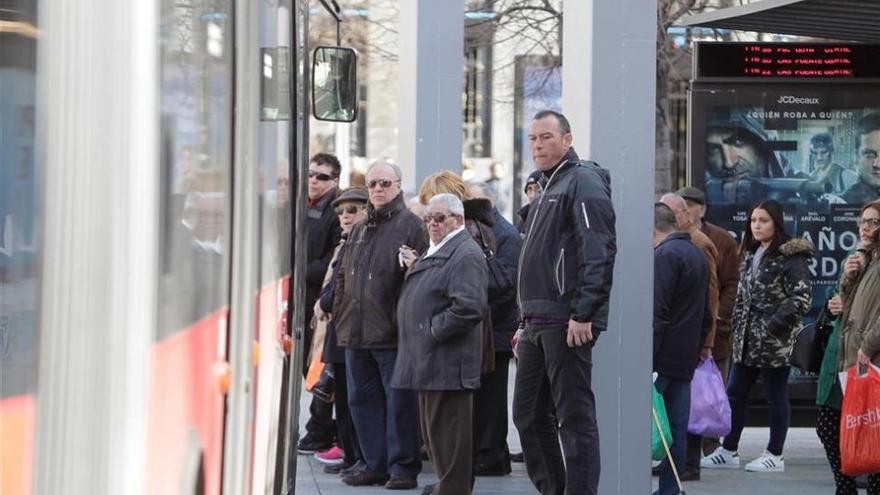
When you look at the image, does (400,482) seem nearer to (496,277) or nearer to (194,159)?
(496,277)

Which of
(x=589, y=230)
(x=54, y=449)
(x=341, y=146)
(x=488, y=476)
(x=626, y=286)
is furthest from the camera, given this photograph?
(x=341, y=146)

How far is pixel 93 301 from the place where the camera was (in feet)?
9.02

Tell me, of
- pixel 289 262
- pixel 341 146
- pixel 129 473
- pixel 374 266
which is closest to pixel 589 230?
pixel 289 262

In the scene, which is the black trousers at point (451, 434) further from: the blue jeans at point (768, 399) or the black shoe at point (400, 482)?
the blue jeans at point (768, 399)

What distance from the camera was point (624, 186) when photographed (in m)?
7.79

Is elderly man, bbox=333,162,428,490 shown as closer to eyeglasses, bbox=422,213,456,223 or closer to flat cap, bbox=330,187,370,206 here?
flat cap, bbox=330,187,370,206

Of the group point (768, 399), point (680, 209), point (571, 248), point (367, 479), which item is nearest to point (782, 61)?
point (680, 209)

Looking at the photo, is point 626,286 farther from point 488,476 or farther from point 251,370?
point 251,370

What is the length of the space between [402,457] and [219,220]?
6051 millimetres

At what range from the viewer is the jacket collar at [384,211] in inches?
A: 377

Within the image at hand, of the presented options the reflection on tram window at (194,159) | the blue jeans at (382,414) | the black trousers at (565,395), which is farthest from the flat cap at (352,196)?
the reflection on tram window at (194,159)

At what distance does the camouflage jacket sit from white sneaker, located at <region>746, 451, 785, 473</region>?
693mm

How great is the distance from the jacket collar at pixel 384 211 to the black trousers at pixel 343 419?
1.22m

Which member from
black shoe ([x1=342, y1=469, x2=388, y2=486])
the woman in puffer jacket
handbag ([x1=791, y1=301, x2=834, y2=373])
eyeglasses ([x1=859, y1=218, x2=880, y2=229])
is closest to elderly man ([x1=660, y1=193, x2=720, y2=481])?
the woman in puffer jacket
